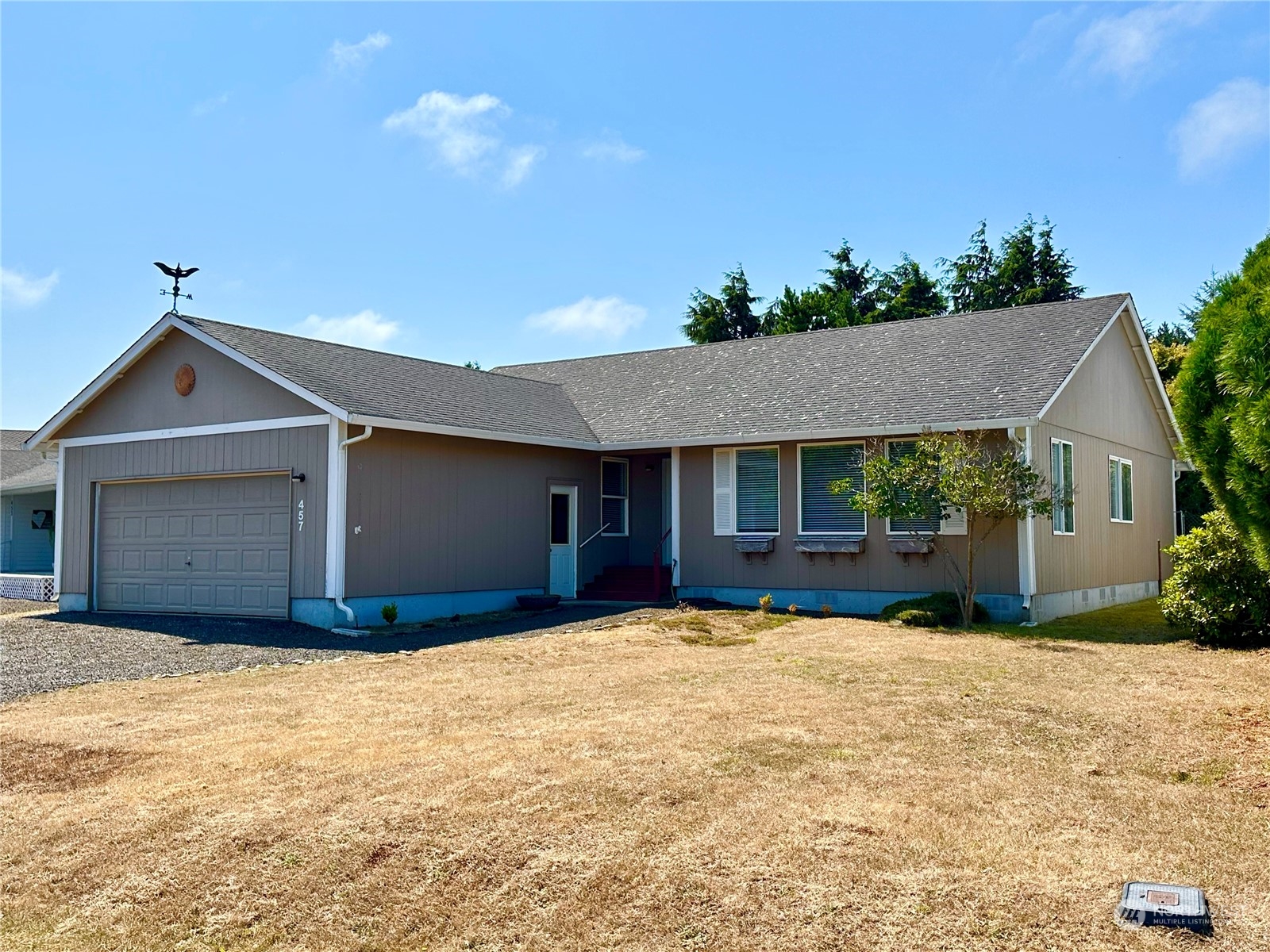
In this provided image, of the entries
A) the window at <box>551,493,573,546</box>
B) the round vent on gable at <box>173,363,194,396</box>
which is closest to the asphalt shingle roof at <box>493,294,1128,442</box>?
the window at <box>551,493,573,546</box>

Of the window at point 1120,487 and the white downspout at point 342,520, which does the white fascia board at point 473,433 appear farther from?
the window at point 1120,487

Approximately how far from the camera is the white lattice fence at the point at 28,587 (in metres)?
20.6

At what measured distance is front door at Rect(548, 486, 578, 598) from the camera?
17.9 meters

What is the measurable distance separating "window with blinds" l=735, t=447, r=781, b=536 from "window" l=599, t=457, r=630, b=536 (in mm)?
3051

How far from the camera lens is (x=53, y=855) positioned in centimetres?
502

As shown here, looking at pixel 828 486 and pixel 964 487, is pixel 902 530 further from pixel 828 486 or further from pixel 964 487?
pixel 964 487

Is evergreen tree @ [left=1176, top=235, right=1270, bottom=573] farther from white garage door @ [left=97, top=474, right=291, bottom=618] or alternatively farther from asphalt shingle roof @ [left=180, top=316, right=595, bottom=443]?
white garage door @ [left=97, top=474, right=291, bottom=618]

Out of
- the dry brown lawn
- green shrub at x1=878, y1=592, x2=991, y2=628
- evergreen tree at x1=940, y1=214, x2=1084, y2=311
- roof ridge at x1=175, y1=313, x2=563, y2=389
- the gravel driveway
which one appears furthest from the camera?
evergreen tree at x1=940, y1=214, x2=1084, y2=311

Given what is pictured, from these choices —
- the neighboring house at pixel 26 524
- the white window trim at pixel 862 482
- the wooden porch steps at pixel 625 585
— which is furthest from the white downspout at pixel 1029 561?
the neighboring house at pixel 26 524

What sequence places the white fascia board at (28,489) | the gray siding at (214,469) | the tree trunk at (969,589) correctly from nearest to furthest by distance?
1. the tree trunk at (969,589)
2. the gray siding at (214,469)
3. the white fascia board at (28,489)

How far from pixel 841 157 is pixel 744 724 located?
37.4ft

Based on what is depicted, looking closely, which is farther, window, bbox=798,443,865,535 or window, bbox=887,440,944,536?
window, bbox=798,443,865,535

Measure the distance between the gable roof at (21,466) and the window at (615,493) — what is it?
12969 mm

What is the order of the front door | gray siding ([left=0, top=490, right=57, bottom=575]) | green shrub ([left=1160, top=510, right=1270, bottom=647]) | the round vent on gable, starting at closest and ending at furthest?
green shrub ([left=1160, top=510, right=1270, bottom=647]) < the round vent on gable < the front door < gray siding ([left=0, top=490, right=57, bottom=575])
